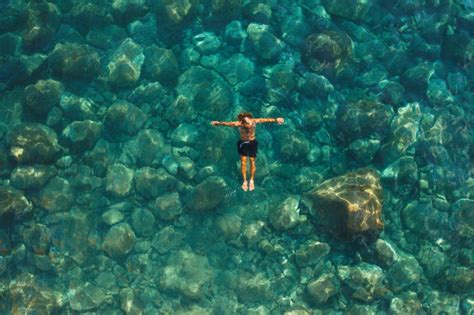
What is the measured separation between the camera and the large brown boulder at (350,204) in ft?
40.7

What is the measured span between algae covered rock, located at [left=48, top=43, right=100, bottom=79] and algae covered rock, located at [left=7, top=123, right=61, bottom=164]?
2.31m

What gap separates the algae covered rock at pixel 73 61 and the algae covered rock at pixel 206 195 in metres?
5.85

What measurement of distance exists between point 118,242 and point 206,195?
3168mm

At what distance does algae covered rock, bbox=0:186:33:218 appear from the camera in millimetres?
12930

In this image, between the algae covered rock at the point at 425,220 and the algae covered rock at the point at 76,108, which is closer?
the algae covered rock at the point at 425,220

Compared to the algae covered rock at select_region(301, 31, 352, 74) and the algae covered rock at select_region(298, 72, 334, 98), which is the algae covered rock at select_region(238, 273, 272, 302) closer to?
the algae covered rock at select_region(298, 72, 334, 98)

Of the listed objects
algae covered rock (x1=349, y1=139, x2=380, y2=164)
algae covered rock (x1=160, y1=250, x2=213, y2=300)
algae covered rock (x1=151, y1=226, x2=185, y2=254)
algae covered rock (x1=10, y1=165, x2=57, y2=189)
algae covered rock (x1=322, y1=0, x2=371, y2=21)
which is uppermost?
algae covered rock (x1=322, y1=0, x2=371, y2=21)

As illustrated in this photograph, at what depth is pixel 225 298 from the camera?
1315 centimetres

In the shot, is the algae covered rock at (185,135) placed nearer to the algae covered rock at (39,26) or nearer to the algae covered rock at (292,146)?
the algae covered rock at (292,146)

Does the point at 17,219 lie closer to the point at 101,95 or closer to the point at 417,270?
the point at 101,95

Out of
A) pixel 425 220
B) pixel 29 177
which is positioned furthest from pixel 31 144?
pixel 425 220

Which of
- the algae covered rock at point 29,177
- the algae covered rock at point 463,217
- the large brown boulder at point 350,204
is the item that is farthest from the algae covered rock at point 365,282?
the algae covered rock at point 29,177

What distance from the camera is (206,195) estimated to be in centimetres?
1352

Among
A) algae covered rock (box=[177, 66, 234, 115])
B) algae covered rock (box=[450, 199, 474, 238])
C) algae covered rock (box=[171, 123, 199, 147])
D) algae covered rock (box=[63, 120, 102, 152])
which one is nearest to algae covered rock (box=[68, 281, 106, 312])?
algae covered rock (box=[63, 120, 102, 152])
